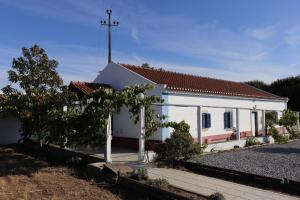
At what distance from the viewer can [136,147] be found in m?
17.7

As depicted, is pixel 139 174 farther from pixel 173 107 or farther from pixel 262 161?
pixel 173 107

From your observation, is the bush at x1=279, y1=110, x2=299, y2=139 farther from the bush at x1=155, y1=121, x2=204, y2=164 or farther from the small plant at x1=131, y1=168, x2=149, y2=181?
the small plant at x1=131, y1=168, x2=149, y2=181

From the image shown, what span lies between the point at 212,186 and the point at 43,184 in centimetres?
467

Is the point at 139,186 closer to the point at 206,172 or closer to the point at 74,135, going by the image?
the point at 206,172

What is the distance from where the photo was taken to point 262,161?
1380 cm

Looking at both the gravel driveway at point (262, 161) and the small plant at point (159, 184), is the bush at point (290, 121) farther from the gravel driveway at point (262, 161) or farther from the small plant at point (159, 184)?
the small plant at point (159, 184)

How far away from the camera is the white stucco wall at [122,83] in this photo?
1802 cm

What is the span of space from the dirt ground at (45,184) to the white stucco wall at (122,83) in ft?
19.4

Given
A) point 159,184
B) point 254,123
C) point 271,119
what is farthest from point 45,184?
point 254,123

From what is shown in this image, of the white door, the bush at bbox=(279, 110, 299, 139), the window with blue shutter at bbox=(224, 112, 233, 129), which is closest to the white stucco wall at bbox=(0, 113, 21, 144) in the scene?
the window with blue shutter at bbox=(224, 112, 233, 129)

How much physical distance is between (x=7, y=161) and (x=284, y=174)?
10.0 meters

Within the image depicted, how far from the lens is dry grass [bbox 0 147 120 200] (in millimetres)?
8789

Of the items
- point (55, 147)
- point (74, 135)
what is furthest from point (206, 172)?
point (55, 147)

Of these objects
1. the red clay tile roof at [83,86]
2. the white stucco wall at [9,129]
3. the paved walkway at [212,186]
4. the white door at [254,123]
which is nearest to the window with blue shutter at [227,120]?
the white door at [254,123]
